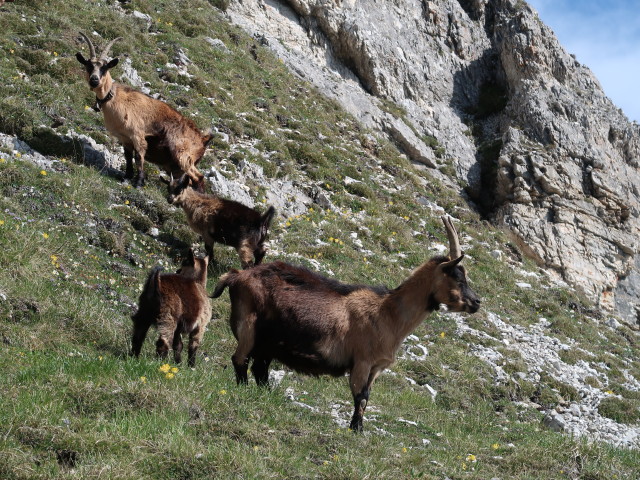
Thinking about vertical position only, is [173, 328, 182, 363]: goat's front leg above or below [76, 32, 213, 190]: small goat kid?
below

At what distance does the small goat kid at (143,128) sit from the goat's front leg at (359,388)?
693 cm

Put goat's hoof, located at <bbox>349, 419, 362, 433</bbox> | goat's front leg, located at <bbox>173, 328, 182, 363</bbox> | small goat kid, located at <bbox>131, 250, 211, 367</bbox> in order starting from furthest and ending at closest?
goat's front leg, located at <bbox>173, 328, 182, 363</bbox>
small goat kid, located at <bbox>131, 250, 211, 367</bbox>
goat's hoof, located at <bbox>349, 419, 362, 433</bbox>

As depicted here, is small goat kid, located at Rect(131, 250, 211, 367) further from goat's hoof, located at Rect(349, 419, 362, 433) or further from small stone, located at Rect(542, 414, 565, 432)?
small stone, located at Rect(542, 414, 565, 432)

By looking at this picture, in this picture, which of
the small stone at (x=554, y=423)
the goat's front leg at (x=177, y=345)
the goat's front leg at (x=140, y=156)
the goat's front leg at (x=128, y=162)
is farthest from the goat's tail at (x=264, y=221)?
the small stone at (x=554, y=423)

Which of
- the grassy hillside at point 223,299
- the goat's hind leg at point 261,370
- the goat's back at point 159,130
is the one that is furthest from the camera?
the goat's back at point 159,130

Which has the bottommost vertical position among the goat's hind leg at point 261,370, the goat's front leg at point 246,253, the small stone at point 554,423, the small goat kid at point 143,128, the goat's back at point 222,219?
the goat's hind leg at point 261,370

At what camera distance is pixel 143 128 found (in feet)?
43.4

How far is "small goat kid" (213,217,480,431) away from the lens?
7098 millimetres

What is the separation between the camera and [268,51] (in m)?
24.2

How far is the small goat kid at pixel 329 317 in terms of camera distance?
710 centimetres

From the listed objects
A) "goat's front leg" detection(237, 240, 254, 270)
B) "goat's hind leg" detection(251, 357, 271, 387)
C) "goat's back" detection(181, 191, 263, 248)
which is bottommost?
"goat's hind leg" detection(251, 357, 271, 387)

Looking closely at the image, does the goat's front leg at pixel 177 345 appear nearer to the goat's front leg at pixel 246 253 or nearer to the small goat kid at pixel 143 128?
the goat's front leg at pixel 246 253

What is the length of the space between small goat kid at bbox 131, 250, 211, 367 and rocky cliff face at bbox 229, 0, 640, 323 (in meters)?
17.1

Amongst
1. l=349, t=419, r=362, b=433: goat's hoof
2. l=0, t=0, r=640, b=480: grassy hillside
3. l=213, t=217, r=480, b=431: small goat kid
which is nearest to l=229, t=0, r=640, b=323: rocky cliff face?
l=0, t=0, r=640, b=480: grassy hillside
